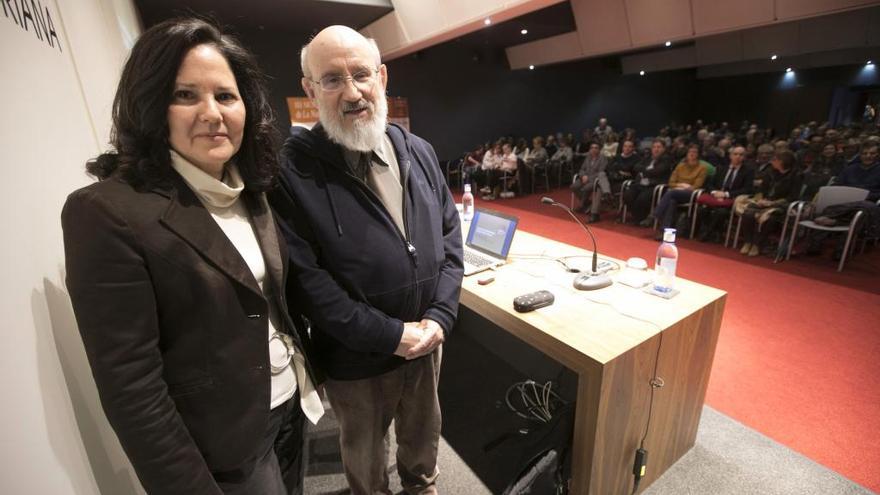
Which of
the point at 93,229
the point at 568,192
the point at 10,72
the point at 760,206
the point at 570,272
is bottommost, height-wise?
the point at 568,192

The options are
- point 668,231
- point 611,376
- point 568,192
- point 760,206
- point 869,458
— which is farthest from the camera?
point 568,192

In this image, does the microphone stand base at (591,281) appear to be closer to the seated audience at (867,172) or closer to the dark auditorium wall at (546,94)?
the seated audience at (867,172)

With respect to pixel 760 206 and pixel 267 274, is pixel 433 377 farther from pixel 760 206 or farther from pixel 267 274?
pixel 760 206

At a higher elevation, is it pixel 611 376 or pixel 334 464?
pixel 611 376

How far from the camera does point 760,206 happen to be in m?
4.25

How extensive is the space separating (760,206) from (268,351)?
200 inches

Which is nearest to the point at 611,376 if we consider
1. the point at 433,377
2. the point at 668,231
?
the point at 433,377

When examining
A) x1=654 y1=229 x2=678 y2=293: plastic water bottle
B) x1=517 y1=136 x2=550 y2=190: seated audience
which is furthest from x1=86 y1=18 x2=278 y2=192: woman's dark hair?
x1=517 y1=136 x2=550 y2=190: seated audience

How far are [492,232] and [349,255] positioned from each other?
1156 millimetres

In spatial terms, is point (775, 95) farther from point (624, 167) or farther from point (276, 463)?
point (276, 463)

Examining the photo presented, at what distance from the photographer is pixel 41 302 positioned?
2.45 feet

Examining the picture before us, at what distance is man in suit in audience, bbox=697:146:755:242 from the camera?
14.9 feet

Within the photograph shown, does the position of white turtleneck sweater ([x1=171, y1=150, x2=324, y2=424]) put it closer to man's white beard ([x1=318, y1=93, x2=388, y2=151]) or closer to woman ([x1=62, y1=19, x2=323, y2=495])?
woman ([x1=62, y1=19, x2=323, y2=495])

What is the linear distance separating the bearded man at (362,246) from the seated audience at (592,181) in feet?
16.4
